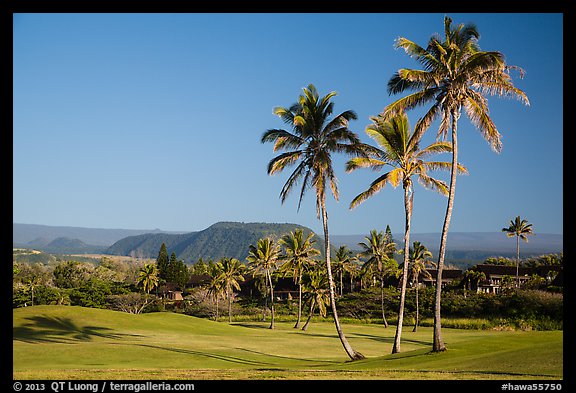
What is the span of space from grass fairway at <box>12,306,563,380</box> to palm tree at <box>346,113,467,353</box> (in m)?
6.01

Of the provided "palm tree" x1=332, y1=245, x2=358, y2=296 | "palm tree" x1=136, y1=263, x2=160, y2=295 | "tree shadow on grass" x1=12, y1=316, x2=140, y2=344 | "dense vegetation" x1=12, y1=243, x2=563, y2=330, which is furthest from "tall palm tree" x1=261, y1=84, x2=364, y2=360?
"palm tree" x1=136, y1=263, x2=160, y2=295

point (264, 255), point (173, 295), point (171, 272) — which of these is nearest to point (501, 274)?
point (264, 255)

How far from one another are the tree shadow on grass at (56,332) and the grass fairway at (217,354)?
0.06 m

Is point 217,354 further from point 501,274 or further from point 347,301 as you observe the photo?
point 501,274

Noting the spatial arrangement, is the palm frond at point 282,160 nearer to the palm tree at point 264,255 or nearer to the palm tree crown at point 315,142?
the palm tree crown at point 315,142

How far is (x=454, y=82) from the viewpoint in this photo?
25766 millimetres

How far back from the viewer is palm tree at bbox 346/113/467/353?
28359 millimetres

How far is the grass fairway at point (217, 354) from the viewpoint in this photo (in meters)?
18.5

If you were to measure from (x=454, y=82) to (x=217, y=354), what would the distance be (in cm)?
1964

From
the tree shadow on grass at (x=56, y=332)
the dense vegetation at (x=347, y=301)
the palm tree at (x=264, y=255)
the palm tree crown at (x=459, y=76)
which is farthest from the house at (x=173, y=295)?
the palm tree crown at (x=459, y=76)

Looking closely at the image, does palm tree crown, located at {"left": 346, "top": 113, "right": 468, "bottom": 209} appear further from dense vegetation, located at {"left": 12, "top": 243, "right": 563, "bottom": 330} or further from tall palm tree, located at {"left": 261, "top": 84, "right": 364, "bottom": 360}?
dense vegetation, located at {"left": 12, "top": 243, "right": 563, "bottom": 330}

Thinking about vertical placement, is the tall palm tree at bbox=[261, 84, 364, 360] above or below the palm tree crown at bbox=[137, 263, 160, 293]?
above
